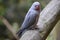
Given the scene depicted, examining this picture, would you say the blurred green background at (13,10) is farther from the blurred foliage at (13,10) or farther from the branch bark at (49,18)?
the branch bark at (49,18)

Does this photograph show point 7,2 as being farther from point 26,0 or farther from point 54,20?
point 54,20

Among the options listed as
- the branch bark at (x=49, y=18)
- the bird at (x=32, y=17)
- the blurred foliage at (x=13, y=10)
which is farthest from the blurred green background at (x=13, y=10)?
the branch bark at (x=49, y=18)

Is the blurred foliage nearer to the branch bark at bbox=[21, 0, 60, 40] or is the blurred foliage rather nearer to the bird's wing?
the bird's wing

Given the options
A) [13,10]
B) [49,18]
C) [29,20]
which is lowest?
[13,10]

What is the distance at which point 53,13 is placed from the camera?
145 centimetres

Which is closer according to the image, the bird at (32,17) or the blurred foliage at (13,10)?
the bird at (32,17)

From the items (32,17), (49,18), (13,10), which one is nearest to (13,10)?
(13,10)

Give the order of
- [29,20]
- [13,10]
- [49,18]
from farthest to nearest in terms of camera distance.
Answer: [13,10], [29,20], [49,18]

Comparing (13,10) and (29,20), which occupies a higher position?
(29,20)

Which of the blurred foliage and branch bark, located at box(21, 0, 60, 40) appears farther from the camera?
the blurred foliage

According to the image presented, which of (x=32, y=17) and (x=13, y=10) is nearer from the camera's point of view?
(x=32, y=17)

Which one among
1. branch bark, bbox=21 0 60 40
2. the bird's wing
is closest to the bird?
the bird's wing

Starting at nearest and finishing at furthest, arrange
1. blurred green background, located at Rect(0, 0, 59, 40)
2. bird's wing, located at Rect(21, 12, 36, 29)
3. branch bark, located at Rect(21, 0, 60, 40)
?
1. branch bark, located at Rect(21, 0, 60, 40)
2. bird's wing, located at Rect(21, 12, 36, 29)
3. blurred green background, located at Rect(0, 0, 59, 40)

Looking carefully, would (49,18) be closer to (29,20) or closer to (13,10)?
(29,20)
